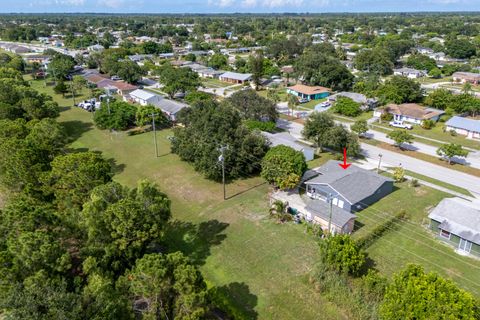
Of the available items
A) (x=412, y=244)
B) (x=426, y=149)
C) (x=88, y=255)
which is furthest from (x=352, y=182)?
(x=88, y=255)

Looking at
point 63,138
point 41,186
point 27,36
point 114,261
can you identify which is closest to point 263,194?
point 114,261

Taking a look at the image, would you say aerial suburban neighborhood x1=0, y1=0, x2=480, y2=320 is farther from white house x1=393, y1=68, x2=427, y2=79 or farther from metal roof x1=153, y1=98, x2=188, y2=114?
white house x1=393, y1=68, x2=427, y2=79

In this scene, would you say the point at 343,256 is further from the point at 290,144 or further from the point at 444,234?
the point at 290,144

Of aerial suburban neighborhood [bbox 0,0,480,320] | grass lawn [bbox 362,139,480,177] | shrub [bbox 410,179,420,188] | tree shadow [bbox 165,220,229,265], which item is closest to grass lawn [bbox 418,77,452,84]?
aerial suburban neighborhood [bbox 0,0,480,320]

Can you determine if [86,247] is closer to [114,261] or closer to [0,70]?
[114,261]

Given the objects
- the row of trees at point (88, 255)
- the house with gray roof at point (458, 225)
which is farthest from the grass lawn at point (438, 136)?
the row of trees at point (88, 255)
